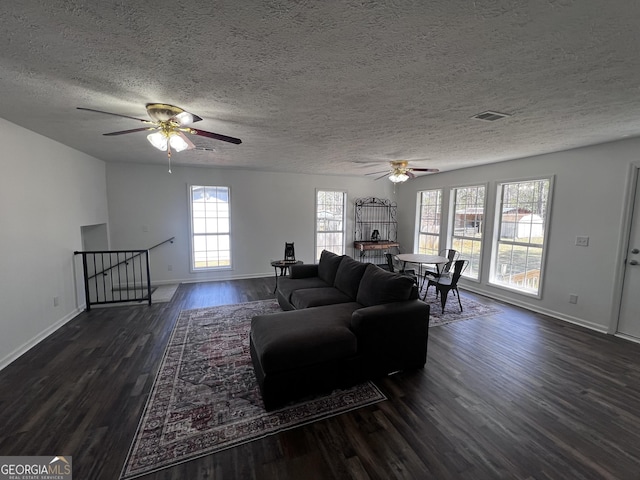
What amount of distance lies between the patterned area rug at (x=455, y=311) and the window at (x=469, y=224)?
107 centimetres

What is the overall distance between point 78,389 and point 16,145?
2726mm

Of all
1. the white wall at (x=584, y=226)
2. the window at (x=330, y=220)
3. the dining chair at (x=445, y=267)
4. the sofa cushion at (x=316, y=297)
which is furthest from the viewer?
the window at (x=330, y=220)

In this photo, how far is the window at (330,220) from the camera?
701 centimetres

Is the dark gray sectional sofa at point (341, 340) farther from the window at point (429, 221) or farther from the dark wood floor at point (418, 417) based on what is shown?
the window at point (429, 221)

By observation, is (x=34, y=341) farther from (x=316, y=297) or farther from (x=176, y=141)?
(x=316, y=297)

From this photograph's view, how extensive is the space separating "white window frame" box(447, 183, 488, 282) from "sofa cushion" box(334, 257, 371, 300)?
3.24m

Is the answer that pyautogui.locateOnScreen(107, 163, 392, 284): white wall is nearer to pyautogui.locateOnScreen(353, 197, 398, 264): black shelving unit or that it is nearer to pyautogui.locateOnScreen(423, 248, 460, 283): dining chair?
pyautogui.locateOnScreen(353, 197, 398, 264): black shelving unit

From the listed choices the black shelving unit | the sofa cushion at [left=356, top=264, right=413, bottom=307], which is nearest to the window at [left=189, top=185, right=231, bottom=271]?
the black shelving unit

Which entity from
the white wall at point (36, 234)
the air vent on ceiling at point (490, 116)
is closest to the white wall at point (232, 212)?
the white wall at point (36, 234)

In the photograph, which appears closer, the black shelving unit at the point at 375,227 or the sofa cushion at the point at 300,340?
the sofa cushion at the point at 300,340

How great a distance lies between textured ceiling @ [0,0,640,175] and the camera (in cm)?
128

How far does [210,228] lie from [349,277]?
3950 millimetres

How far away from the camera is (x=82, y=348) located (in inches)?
120

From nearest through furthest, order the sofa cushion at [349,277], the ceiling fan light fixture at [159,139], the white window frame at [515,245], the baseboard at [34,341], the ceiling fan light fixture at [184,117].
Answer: the ceiling fan light fixture at [184,117] < the ceiling fan light fixture at [159,139] < the baseboard at [34,341] < the sofa cushion at [349,277] < the white window frame at [515,245]
